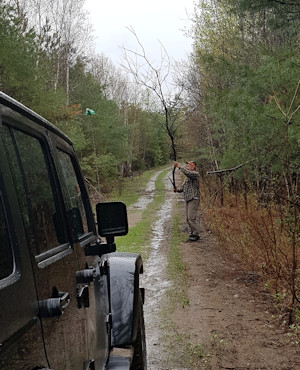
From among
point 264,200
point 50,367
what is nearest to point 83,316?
point 50,367

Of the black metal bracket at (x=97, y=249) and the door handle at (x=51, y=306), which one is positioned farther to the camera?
the black metal bracket at (x=97, y=249)

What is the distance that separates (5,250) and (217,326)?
173 inches

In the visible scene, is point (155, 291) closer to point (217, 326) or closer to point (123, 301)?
point (217, 326)

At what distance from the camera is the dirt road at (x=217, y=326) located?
4.38 metres

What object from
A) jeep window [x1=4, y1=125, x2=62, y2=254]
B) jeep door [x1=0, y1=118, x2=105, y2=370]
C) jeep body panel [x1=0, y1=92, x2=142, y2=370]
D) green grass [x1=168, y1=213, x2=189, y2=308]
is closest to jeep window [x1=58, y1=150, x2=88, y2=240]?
jeep body panel [x1=0, y1=92, x2=142, y2=370]

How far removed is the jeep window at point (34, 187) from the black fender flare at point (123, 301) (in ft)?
4.07

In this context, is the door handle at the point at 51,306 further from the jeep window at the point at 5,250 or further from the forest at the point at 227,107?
the forest at the point at 227,107

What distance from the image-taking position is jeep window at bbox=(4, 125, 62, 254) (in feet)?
5.16

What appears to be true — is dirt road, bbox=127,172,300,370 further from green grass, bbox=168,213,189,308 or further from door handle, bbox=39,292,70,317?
door handle, bbox=39,292,70,317

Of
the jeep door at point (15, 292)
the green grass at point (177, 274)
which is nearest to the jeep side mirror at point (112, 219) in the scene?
the jeep door at point (15, 292)

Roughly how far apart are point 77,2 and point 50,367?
2574cm

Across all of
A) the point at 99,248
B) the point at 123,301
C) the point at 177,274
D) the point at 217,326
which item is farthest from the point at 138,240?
the point at 99,248

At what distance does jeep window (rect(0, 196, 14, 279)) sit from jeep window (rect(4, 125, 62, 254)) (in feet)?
0.50

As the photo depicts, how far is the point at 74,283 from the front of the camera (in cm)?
201
